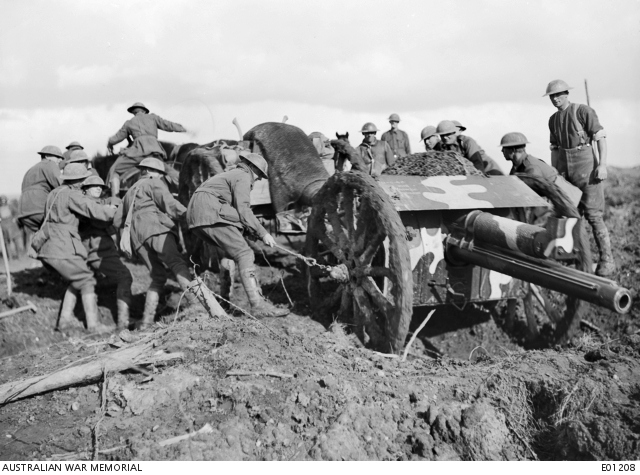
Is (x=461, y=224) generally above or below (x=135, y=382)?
above

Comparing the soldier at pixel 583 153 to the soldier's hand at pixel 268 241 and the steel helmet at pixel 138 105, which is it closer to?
the soldier's hand at pixel 268 241

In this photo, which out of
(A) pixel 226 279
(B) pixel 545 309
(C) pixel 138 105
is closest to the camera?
(B) pixel 545 309

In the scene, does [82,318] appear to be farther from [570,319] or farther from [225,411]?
[570,319]

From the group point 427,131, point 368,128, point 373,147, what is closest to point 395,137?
point 373,147

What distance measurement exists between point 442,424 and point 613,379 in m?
1.51

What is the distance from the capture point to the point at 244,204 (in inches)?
266

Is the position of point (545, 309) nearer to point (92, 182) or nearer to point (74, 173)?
point (92, 182)

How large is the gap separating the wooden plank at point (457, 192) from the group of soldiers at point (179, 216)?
1.81ft

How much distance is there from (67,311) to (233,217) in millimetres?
2597

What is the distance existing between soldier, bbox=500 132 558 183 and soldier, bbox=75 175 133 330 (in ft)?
15.8

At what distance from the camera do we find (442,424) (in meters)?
4.47

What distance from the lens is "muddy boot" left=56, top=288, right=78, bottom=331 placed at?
24.9 ft

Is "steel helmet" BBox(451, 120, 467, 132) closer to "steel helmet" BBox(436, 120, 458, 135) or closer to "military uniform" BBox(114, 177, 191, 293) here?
"steel helmet" BBox(436, 120, 458, 135)

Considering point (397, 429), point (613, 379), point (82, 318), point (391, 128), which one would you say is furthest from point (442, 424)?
point (391, 128)
